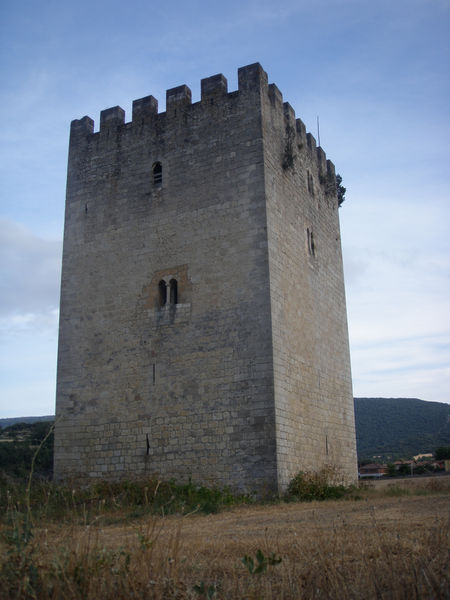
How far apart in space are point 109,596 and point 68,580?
25 centimetres

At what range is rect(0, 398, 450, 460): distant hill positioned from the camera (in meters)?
53.8

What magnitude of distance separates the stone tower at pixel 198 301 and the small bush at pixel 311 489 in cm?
33

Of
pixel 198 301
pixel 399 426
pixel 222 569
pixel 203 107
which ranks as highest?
pixel 203 107

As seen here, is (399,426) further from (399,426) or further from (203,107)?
(203,107)

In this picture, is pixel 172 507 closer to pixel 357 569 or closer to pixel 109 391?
pixel 109 391

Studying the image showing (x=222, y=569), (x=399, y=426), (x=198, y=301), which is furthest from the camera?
(x=399, y=426)

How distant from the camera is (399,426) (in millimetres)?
62219

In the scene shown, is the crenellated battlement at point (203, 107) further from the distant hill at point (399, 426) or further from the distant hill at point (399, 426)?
the distant hill at point (399, 426)

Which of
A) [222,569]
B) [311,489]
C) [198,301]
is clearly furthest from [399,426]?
[222,569]

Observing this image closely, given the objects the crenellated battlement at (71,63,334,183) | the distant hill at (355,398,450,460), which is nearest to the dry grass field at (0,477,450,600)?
the crenellated battlement at (71,63,334,183)

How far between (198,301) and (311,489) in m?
4.88

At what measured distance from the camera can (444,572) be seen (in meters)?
3.52

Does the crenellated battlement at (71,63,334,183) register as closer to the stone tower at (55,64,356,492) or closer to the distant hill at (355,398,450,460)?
the stone tower at (55,64,356,492)

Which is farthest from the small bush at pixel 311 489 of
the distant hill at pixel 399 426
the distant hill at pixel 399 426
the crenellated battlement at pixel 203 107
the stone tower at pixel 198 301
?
the distant hill at pixel 399 426
